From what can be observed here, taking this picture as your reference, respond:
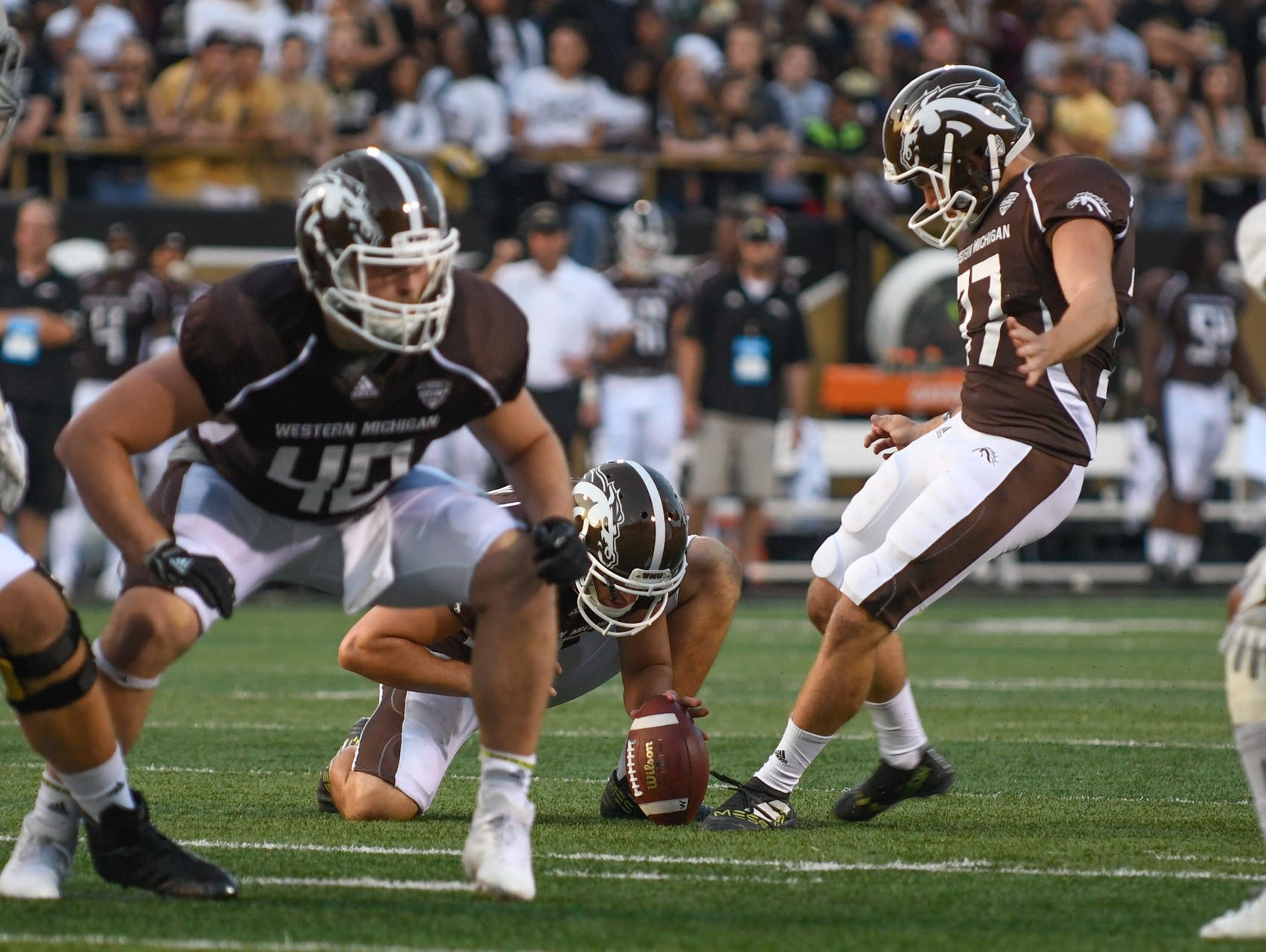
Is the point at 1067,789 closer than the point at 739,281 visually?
Yes

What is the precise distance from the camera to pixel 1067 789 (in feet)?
16.6

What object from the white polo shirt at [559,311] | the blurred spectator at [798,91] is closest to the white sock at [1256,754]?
the white polo shirt at [559,311]

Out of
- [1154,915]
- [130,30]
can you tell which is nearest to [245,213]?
[130,30]

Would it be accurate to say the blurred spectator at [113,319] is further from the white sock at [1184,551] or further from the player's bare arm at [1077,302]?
the player's bare arm at [1077,302]

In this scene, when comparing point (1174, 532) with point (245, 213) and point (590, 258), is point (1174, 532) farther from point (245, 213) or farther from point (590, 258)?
point (245, 213)

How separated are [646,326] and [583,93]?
2.20m

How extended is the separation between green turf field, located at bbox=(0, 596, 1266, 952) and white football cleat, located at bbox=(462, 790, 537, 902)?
0.16ft

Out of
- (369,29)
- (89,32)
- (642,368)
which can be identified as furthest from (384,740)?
(369,29)

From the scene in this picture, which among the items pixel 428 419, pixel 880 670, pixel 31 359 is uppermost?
pixel 428 419

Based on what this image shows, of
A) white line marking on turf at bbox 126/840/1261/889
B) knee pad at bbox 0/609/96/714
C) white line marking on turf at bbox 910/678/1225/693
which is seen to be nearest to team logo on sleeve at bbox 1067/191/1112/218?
white line marking on turf at bbox 126/840/1261/889

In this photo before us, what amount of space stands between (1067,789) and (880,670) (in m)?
0.72

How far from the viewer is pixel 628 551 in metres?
4.63

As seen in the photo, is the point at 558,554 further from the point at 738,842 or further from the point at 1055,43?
the point at 1055,43

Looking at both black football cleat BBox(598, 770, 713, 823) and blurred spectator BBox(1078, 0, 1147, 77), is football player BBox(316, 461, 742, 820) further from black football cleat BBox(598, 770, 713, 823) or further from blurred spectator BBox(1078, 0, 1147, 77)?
blurred spectator BBox(1078, 0, 1147, 77)
